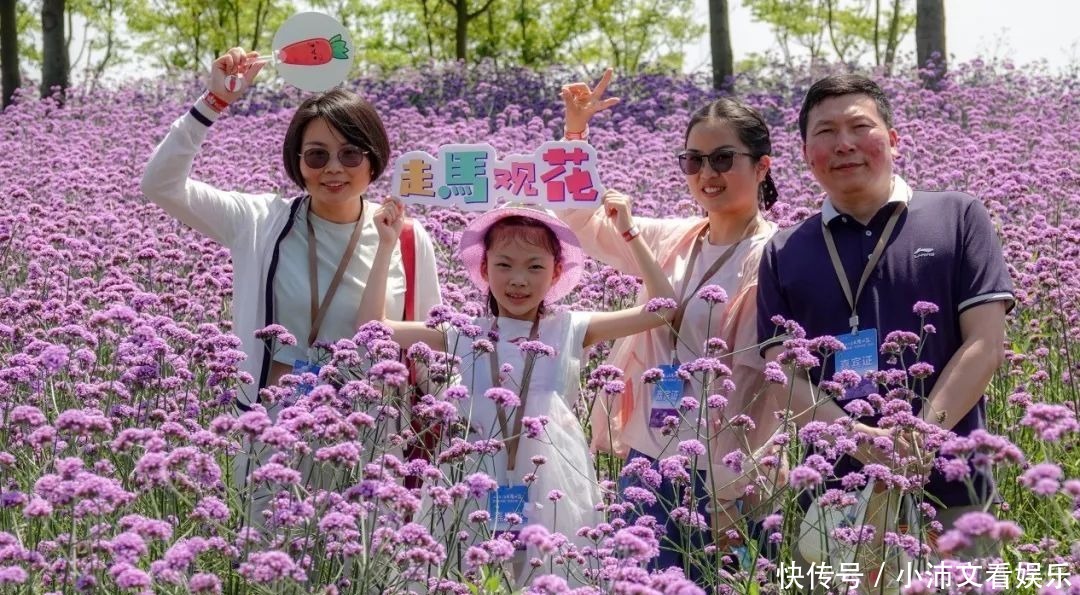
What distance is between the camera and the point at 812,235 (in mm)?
4664

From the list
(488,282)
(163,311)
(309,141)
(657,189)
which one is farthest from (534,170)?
(657,189)

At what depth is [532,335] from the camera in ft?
16.3

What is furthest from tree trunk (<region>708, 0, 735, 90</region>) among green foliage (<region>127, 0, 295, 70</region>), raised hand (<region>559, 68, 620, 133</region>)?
green foliage (<region>127, 0, 295, 70</region>)

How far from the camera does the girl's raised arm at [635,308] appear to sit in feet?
16.0

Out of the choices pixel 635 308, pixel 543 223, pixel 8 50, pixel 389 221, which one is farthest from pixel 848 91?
pixel 8 50

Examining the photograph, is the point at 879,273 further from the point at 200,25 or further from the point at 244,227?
the point at 200,25

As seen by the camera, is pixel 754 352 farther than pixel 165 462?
Yes

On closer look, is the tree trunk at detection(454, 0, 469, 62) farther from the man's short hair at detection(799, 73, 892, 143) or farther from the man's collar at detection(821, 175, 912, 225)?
the man's collar at detection(821, 175, 912, 225)

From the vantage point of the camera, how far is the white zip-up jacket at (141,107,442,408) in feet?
16.3

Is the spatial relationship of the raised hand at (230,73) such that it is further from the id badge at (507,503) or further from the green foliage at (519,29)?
the green foliage at (519,29)

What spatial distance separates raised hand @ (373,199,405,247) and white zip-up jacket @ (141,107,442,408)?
0.59 feet

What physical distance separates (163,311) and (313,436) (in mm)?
2832

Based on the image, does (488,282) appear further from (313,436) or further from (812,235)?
(313,436)

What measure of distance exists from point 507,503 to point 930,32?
14308 millimetres
